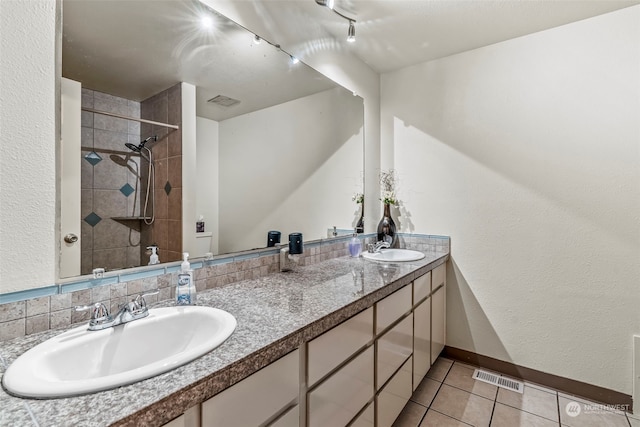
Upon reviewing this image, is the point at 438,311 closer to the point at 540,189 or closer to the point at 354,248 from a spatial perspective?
the point at 354,248

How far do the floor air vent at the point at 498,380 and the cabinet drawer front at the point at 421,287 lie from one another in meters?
0.79

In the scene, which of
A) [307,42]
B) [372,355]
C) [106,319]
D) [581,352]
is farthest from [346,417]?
[307,42]

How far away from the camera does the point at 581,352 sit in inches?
76.0

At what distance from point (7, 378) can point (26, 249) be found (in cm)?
41

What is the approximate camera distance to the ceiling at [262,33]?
1106 millimetres

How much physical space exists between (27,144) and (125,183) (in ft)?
0.99

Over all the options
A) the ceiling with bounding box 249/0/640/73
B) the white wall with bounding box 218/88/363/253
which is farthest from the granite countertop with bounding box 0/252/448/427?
the ceiling with bounding box 249/0/640/73

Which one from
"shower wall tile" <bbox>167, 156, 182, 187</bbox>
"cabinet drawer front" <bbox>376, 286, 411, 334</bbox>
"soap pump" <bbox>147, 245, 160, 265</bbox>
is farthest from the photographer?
"cabinet drawer front" <bbox>376, 286, 411, 334</bbox>

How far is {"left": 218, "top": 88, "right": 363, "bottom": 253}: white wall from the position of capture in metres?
1.59

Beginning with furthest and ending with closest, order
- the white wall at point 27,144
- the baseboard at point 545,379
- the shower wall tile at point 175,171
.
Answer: the baseboard at point 545,379 < the shower wall tile at point 175,171 < the white wall at point 27,144

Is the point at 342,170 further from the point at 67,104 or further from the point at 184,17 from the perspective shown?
the point at 67,104

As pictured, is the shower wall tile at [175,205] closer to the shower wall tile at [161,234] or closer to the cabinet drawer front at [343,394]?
the shower wall tile at [161,234]

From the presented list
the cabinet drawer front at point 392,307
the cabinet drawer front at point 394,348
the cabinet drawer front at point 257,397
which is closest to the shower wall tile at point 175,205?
the cabinet drawer front at point 257,397

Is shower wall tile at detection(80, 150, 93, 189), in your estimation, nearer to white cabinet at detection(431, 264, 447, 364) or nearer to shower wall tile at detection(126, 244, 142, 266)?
shower wall tile at detection(126, 244, 142, 266)
